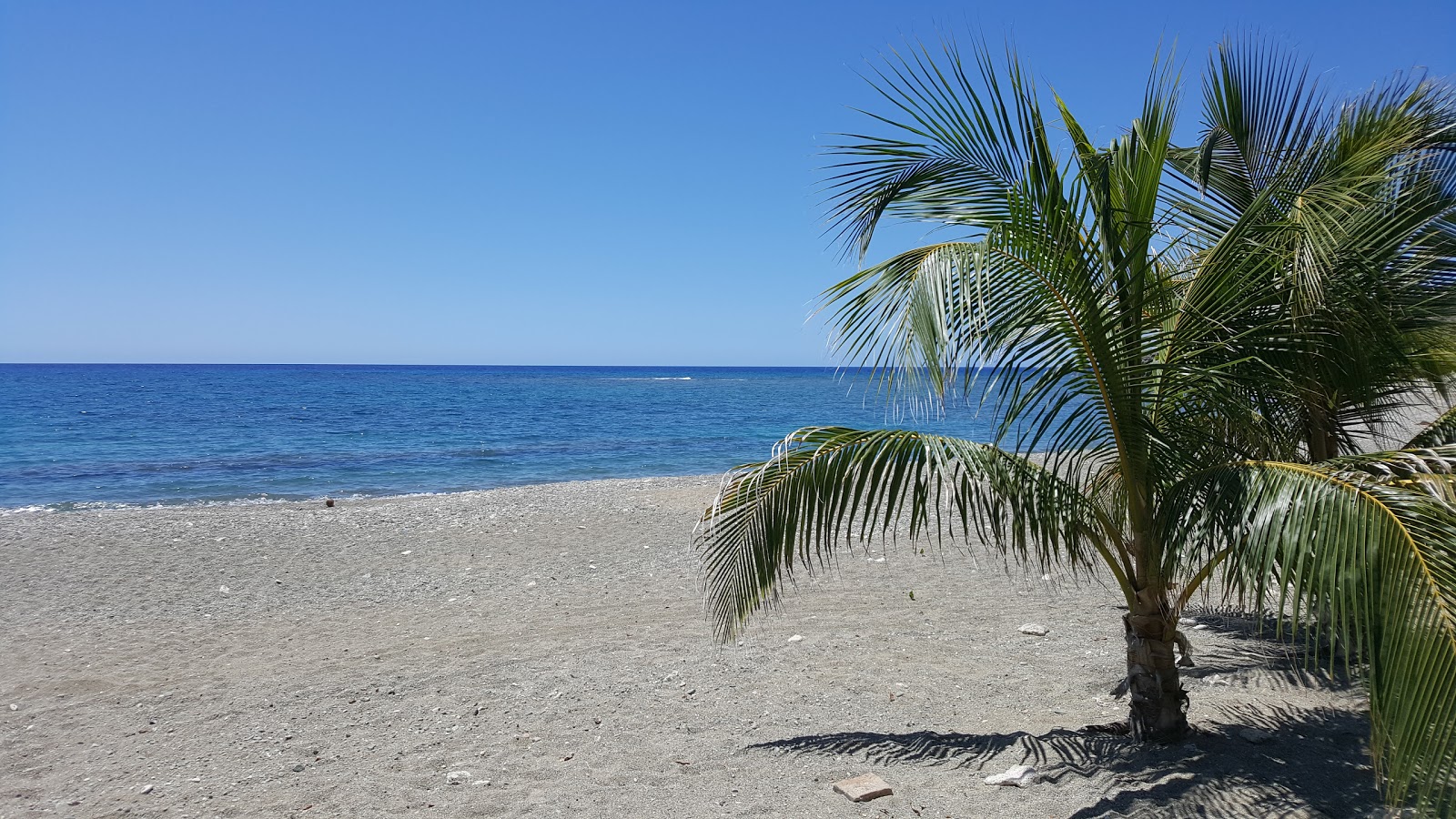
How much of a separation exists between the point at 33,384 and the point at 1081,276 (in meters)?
94.0

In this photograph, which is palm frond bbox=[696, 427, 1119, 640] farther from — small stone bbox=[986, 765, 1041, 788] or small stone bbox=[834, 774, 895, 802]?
small stone bbox=[986, 765, 1041, 788]

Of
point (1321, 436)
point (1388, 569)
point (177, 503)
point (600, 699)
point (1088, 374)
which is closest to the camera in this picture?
point (1388, 569)

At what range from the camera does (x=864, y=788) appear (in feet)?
14.1

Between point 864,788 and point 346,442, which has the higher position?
point 864,788

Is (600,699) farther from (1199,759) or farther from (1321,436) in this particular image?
(1321,436)

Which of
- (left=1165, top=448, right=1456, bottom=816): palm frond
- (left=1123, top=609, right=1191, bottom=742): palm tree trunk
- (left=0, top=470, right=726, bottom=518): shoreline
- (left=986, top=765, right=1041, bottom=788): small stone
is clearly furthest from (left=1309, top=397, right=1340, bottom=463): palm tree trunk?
(left=0, top=470, right=726, bottom=518): shoreline

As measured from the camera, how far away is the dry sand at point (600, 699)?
436 centimetres

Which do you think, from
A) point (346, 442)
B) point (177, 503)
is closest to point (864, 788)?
point (177, 503)

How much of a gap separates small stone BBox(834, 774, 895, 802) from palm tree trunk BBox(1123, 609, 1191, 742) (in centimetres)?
140

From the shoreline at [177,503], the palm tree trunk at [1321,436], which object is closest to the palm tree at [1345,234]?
the palm tree trunk at [1321,436]

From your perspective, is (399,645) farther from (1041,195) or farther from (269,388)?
(269,388)

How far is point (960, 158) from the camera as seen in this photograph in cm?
425

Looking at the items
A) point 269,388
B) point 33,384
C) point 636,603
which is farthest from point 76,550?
point 33,384

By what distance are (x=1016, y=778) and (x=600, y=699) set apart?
2.76 meters
